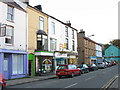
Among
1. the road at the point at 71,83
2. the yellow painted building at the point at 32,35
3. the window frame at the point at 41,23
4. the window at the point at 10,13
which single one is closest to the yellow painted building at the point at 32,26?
the yellow painted building at the point at 32,35

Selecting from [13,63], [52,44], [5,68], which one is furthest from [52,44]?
[5,68]

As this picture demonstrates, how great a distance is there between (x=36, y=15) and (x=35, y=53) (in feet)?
17.7

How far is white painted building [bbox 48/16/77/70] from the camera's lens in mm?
31453

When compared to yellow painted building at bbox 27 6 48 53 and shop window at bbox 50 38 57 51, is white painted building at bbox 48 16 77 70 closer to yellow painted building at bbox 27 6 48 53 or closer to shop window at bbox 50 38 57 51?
shop window at bbox 50 38 57 51

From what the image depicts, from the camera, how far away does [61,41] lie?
35.5m

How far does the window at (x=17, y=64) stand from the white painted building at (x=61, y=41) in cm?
745

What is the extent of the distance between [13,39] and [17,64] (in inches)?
119

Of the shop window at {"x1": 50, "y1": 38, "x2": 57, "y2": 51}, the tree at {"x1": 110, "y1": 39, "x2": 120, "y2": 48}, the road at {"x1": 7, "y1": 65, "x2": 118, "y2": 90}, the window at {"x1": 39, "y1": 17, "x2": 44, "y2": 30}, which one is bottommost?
the road at {"x1": 7, "y1": 65, "x2": 118, "y2": 90}

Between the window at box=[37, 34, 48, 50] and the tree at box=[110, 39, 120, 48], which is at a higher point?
the tree at box=[110, 39, 120, 48]

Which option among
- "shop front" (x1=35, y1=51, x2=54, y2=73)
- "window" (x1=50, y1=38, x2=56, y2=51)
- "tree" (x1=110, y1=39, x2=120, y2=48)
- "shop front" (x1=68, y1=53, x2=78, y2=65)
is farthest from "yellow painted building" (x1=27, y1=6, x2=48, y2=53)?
"tree" (x1=110, y1=39, x2=120, y2=48)

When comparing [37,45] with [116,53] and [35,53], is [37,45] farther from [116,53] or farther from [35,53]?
[116,53]

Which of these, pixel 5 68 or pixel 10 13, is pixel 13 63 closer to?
pixel 5 68

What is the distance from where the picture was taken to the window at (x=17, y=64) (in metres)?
22.2

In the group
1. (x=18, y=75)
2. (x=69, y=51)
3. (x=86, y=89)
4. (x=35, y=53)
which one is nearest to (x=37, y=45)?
(x=35, y=53)
